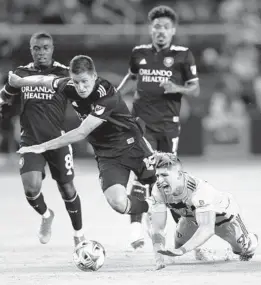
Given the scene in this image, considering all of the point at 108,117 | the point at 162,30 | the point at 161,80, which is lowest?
the point at 108,117

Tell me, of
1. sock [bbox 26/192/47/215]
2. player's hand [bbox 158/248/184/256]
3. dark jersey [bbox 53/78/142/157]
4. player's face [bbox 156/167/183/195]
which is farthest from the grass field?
dark jersey [bbox 53/78/142/157]

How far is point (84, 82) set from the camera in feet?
22.7

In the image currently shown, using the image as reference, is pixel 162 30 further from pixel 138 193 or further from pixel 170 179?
pixel 170 179

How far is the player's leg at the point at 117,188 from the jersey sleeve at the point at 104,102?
538 millimetres

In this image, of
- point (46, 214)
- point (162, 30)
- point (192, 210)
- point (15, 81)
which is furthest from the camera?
point (162, 30)

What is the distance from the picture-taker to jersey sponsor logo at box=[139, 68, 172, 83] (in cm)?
891

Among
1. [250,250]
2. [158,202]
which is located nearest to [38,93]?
[158,202]

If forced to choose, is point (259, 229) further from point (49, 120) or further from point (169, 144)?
point (49, 120)

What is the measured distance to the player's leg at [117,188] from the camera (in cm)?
726

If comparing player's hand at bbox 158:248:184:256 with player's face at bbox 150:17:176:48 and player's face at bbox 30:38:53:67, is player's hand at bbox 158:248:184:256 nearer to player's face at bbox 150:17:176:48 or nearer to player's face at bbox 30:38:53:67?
player's face at bbox 30:38:53:67

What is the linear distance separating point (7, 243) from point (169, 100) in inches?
84.3

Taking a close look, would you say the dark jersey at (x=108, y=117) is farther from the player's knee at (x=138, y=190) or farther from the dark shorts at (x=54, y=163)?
the player's knee at (x=138, y=190)

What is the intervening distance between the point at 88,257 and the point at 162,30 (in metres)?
3.00

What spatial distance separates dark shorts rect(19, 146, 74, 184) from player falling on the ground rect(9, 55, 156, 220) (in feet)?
1.83
